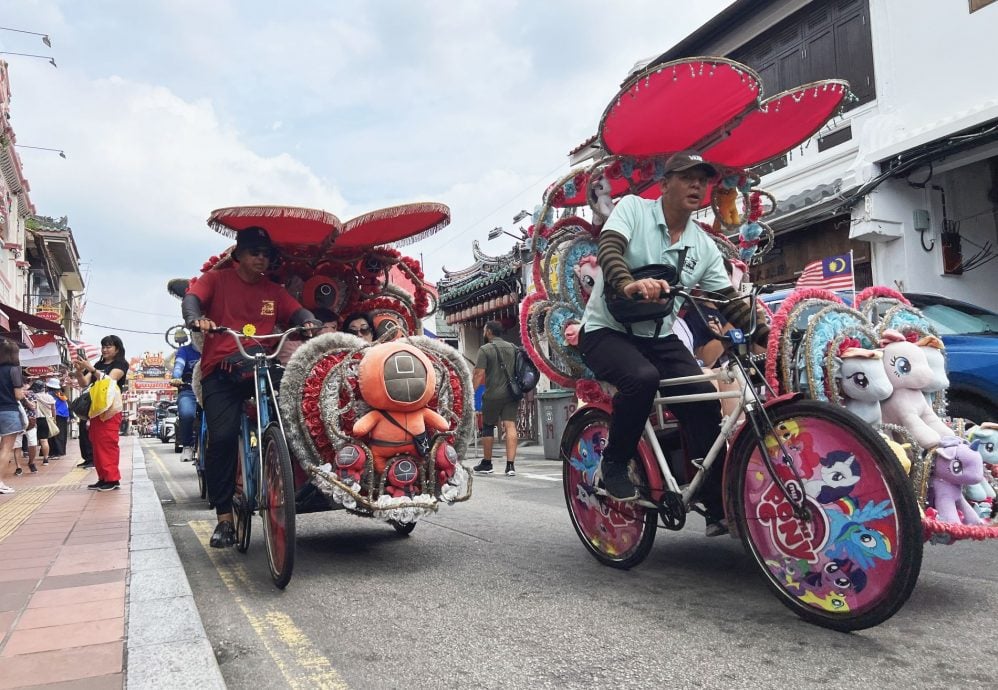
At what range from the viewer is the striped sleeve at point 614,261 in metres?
3.10

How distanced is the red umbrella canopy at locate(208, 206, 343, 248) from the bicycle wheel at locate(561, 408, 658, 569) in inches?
78.7

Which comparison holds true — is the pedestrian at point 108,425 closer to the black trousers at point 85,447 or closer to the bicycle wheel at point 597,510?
the black trousers at point 85,447

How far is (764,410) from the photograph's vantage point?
2713 mm

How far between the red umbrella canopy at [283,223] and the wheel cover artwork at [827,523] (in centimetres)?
292

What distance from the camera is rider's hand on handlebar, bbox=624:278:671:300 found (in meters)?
2.87

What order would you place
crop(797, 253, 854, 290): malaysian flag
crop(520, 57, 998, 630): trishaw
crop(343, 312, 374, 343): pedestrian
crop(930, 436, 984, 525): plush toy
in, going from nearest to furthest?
crop(520, 57, 998, 630): trishaw < crop(930, 436, 984, 525): plush toy < crop(343, 312, 374, 343): pedestrian < crop(797, 253, 854, 290): malaysian flag

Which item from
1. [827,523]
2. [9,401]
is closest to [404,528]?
[827,523]

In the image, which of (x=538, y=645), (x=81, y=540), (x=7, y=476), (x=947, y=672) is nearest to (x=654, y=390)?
(x=538, y=645)

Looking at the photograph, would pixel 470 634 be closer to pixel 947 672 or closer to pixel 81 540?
pixel 947 672

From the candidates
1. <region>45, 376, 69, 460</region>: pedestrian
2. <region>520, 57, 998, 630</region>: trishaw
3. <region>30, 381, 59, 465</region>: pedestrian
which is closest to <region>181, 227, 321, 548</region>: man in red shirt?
<region>520, 57, 998, 630</region>: trishaw

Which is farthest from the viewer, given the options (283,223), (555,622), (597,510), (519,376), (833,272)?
(833,272)

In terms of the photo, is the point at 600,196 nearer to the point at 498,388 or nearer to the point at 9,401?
the point at 498,388

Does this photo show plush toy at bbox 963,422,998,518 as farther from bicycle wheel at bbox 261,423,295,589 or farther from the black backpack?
the black backpack

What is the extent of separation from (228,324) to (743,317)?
293cm
